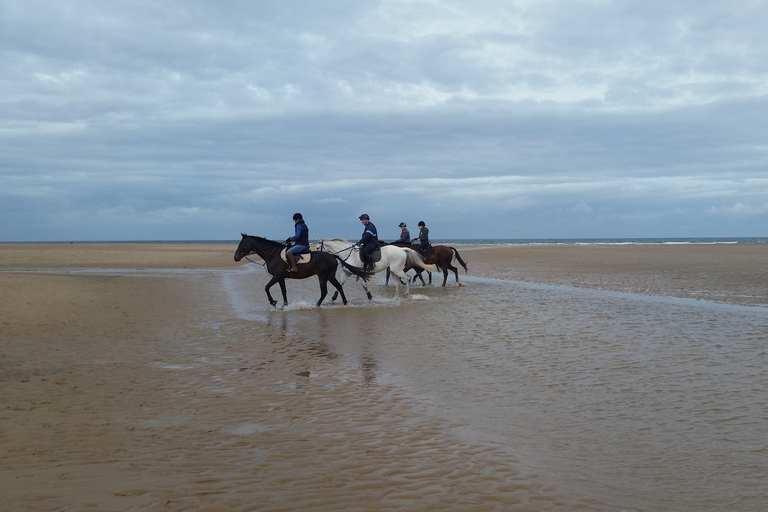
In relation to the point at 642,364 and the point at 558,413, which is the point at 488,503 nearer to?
the point at 558,413

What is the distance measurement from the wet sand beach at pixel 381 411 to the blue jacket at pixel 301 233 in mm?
2928

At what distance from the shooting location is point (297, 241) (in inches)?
634

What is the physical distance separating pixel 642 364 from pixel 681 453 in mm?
3612

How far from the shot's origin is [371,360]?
9.27 m

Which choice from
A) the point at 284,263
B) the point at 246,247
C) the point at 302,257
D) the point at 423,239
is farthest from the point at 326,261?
the point at 423,239

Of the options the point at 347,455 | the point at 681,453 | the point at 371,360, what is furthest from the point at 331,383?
the point at 681,453

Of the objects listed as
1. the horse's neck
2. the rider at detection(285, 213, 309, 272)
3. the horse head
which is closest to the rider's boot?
the rider at detection(285, 213, 309, 272)

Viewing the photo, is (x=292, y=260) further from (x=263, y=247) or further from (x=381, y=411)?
(x=381, y=411)

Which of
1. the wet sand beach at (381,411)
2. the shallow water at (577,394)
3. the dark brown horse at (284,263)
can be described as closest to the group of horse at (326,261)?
the dark brown horse at (284,263)

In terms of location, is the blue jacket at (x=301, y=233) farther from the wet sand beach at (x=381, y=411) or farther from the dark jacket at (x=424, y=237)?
the dark jacket at (x=424, y=237)

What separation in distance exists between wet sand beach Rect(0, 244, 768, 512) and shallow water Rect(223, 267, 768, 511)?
31 mm

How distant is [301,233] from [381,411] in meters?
10.0

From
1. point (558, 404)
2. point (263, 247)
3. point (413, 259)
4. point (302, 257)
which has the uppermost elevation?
point (263, 247)

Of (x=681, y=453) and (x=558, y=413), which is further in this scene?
(x=558, y=413)
